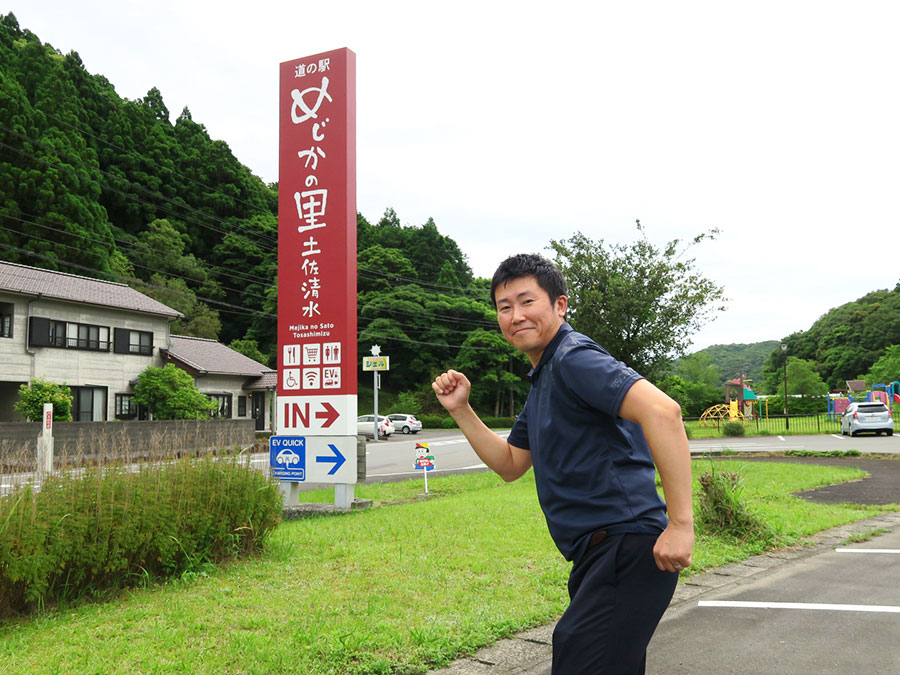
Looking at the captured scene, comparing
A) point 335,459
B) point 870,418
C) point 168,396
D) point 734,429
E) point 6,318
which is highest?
point 6,318

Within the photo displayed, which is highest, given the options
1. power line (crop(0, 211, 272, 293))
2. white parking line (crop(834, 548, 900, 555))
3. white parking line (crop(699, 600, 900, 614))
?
power line (crop(0, 211, 272, 293))

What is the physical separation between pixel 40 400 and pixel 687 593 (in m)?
23.4

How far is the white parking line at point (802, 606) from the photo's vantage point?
4.59m

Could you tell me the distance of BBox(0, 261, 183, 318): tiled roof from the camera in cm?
2603

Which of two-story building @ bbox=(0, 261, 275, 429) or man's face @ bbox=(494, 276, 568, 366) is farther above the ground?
two-story building @ bbox=(0, 261, 275, 429)

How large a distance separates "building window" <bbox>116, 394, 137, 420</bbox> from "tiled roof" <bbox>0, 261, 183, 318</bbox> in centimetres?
383

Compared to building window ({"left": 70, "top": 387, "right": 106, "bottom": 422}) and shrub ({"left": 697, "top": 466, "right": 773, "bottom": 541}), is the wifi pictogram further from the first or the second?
building window ({"left": 70, "top": 387, "right": 106, "bottom": 422})

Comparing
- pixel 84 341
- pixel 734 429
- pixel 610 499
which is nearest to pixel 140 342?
→ pixel 84 341

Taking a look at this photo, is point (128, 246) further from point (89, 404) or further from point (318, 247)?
point (318, 247)

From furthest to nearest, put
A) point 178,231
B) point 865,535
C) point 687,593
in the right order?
point 178,231 → point 865,535 → point 687,593

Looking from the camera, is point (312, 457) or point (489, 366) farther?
point (489, 366)

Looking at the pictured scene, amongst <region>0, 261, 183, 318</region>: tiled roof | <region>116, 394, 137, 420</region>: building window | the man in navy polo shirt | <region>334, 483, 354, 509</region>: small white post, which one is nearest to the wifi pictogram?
<region>334, 483, 354, 509</region>: small white post

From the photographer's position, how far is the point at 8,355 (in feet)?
83.9

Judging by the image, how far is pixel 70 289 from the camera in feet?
93.1
